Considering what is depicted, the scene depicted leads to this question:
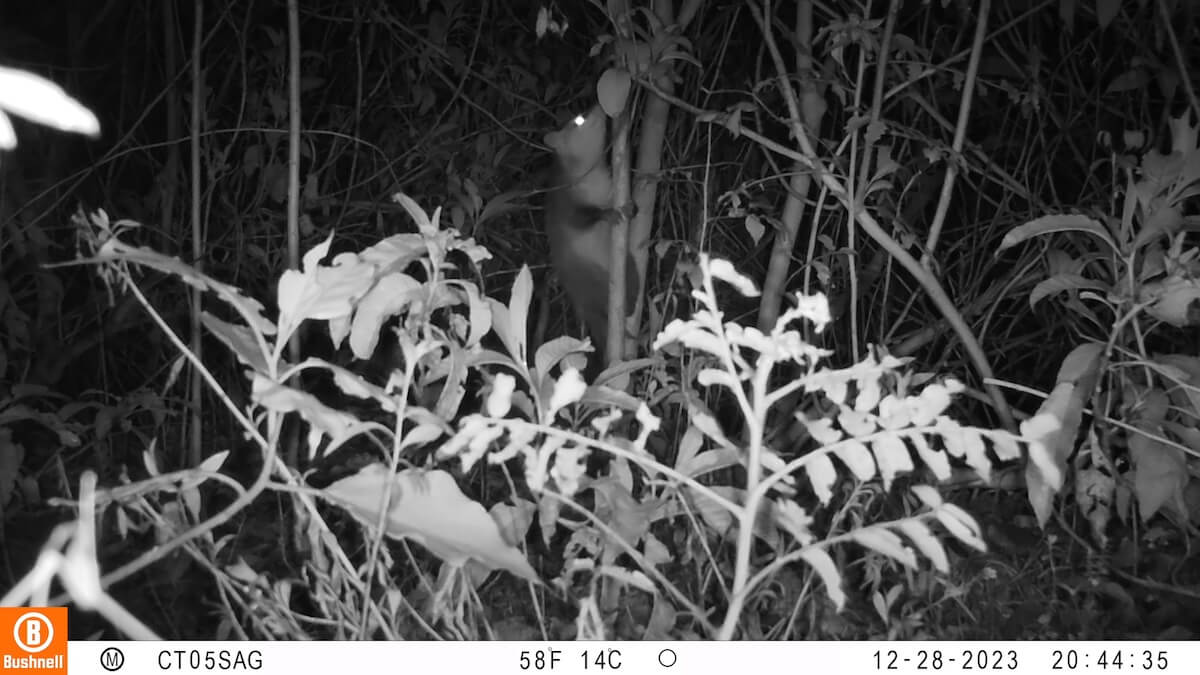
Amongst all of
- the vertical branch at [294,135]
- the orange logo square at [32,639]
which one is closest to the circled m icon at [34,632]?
the orange logo square at [32,639]

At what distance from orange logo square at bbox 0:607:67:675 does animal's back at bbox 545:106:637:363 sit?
0.62m

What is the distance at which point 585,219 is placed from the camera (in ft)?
3.57

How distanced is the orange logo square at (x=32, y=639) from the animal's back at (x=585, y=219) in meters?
0.62

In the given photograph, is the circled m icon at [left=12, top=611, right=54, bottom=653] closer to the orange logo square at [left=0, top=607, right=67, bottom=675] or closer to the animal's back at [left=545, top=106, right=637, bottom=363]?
the orange logo square at [left=0, top=607, right=67, bottom=675]

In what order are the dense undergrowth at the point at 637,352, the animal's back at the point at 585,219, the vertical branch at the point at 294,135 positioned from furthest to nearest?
the animal's back at the point at 585,219 → the vertical branch at the point at 294,135 → the dense undergrowth at the point at 637,352

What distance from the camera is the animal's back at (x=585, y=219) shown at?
107 centimetres

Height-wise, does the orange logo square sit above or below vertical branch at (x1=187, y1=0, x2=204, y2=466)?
below

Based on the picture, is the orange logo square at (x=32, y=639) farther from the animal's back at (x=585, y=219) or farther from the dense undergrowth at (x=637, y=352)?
the animal's back at (x=585, y=219)

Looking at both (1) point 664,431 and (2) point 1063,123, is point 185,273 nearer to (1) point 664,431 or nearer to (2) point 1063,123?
(1) point 664,431

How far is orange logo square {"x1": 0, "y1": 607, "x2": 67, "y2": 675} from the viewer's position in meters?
0.61

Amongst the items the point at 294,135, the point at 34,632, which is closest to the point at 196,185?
the point at 294,135

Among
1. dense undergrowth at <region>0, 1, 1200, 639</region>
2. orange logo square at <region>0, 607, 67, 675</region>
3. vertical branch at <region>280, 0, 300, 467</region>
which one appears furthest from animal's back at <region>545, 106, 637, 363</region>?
orange logo square at <region>0, 607, 67, 675</region>
